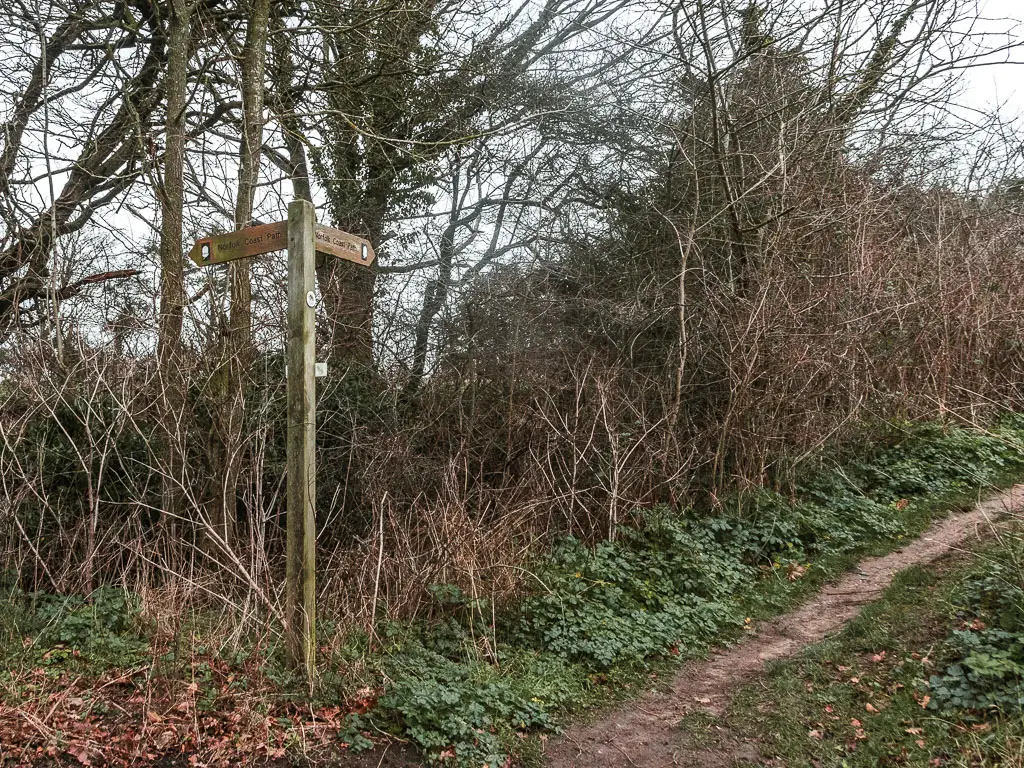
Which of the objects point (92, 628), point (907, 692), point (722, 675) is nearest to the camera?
point (907, 692)

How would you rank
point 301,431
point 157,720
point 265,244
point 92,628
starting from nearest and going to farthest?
point 157,720 < point 301,431 < point 265,244 < point 92,628

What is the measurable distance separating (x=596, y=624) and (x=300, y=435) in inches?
112

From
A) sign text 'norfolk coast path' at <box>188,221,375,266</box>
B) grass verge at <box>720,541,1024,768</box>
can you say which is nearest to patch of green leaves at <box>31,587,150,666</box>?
sign text 'norfolk coast path' at <box>188,221,375,266</box>

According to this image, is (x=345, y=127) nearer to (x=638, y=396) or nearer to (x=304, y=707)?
(x=638, y=396)

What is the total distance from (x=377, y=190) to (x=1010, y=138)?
1058cm

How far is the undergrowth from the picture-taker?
163 inches

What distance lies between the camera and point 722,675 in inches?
206

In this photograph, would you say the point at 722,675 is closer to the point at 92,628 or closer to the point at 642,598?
the point at 642,598

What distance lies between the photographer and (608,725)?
460 cm

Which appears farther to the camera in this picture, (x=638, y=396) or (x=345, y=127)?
(x=345, y=127)

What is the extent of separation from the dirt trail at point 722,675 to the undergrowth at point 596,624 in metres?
0.19

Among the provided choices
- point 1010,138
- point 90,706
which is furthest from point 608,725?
point 1010,138

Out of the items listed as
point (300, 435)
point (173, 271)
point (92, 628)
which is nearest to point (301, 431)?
point (300, 435)

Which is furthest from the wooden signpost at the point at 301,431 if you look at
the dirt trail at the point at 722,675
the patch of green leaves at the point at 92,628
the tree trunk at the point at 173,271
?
the tree trunk at the point at 173,271
